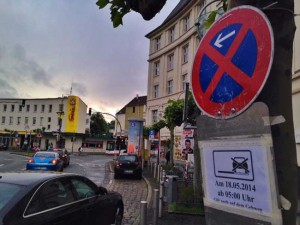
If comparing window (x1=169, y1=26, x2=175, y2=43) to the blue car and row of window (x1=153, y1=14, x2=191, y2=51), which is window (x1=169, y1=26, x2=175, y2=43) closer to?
row of window (x1=153, y1=14, x2=191, y2=51)

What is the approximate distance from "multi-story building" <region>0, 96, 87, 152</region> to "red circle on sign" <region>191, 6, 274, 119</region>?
3105 inches

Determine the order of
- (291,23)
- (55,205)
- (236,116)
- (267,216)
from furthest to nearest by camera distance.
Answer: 1. (55,205)
2. (291,23)
3. (236,116)
4. (267,216)

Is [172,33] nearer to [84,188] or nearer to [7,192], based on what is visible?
[84,188]

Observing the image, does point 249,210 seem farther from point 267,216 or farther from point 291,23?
point 291,23

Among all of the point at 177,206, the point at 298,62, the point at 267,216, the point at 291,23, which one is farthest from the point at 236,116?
the point at 298,62

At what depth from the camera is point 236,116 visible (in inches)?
82.0

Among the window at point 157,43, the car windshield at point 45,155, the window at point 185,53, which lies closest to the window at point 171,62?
the window at point 185,53

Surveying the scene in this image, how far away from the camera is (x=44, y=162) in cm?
2278

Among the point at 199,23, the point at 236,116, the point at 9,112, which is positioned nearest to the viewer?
the point at 236,116

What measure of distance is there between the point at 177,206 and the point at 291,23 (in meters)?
8.84

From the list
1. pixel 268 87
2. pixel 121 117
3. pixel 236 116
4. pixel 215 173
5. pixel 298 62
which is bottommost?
pixel 215 173

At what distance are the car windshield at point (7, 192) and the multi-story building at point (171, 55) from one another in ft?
103

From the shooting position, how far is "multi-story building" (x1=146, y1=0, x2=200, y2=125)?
39287mm

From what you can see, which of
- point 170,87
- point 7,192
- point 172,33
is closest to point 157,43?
point 172,33
